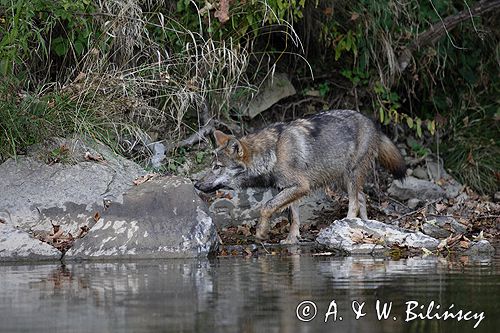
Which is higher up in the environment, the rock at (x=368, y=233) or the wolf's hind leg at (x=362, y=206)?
the rock at (x=368, y=233)

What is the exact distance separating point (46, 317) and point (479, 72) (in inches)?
390

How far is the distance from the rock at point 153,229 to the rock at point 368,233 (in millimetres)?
1115

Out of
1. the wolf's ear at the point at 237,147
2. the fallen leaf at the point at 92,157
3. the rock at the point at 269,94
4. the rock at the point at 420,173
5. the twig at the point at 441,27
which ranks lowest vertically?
the rock at the point at 420,173

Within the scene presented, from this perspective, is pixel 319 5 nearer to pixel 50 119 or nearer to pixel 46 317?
pixel 50 119

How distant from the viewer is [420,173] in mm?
13156

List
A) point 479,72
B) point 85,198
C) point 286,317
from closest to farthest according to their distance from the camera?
point 286,317, point 85,198, point 479,72

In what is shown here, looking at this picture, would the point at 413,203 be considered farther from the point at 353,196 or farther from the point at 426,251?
the point at 426,251

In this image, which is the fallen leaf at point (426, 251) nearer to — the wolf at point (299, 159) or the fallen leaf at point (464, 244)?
the fallen leaf at point (464, 244)

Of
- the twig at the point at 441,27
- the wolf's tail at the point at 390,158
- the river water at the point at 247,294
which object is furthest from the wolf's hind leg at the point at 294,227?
the twig at the point at 441,27

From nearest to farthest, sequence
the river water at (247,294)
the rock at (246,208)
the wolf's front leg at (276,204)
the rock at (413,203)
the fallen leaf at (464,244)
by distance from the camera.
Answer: the river water at (247,294), the fallen leaf at (464,244), the wolf's front leg at (276,204), the rock at (246,208), the rock at (413,203)

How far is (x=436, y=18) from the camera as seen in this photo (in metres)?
13.0

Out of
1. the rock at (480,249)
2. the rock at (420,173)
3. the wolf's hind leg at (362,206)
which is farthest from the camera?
the rock at (420,173)

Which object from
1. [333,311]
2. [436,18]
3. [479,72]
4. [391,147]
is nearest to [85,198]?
[391,147]

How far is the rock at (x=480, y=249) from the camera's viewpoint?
29.0 ft
